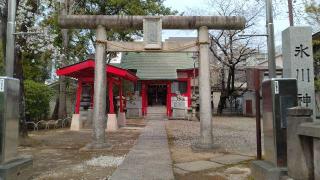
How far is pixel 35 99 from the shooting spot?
20812mm

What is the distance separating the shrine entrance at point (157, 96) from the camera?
34.8 meters

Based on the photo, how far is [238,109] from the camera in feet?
139

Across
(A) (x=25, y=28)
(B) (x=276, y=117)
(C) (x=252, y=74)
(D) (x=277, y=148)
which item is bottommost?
(D) (x=277, y=148)

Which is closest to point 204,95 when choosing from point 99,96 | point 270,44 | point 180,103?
point 270,44

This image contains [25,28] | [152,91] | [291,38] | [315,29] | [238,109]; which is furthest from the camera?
[238,109]

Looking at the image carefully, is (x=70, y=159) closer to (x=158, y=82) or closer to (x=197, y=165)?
(x=197, y=165)

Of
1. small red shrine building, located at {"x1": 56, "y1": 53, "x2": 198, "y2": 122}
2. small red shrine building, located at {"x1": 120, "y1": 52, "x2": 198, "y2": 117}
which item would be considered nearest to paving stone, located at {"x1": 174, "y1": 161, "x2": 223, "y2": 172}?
small red shrine building, located at {"x1": 56, "y1": 53, "x2": 198, "y2": 122}

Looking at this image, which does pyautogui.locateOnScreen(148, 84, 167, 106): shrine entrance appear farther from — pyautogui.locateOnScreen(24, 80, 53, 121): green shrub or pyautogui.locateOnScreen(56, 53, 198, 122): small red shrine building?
pyautogui.locateOnScreen(24, 80, 53, 121): green shrub

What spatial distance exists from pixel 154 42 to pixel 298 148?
7.34 metres

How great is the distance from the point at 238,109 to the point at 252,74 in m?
34.0

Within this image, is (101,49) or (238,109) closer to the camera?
(101,49)

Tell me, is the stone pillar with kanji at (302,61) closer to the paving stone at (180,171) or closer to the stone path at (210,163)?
the stone path at (210,163)

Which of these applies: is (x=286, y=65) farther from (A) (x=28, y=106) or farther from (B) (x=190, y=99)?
(B) (x=190, y=99)

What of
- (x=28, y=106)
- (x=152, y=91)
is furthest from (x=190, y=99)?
(x=28, y=106)
